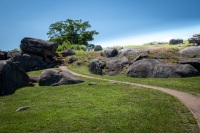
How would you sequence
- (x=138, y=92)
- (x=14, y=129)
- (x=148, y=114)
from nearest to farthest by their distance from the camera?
(x=14, y=129)
(x=148, y=114)
(x=138, y=92)

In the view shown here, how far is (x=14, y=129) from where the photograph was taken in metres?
14.6

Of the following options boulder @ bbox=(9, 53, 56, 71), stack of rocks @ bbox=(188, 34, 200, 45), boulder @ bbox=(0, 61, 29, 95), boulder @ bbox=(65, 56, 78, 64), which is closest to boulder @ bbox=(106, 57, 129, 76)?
boulder @ bbox=(65, 56, 78, 64)

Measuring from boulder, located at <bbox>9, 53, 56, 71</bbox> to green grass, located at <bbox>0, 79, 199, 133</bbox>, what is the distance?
956 inches

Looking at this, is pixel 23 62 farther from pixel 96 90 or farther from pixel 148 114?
pixel 148 114

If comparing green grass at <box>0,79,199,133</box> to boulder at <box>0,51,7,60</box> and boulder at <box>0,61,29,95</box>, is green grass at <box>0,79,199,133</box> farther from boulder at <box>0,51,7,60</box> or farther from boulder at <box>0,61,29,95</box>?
boulder at <box>0,51,7,60</box>

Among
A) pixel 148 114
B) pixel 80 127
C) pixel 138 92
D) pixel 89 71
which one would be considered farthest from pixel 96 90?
pixel 89 71

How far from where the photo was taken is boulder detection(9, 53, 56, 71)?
159 feet

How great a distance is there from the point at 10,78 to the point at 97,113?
15.7 meters

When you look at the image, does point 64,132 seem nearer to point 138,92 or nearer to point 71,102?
point 71,102

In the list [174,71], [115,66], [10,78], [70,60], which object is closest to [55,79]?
[10,78]

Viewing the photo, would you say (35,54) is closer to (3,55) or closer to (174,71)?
(3,55)

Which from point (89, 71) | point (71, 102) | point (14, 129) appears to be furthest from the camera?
point (89, 71)

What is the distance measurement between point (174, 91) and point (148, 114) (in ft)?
30.6

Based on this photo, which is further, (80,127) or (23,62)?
(23,62)
